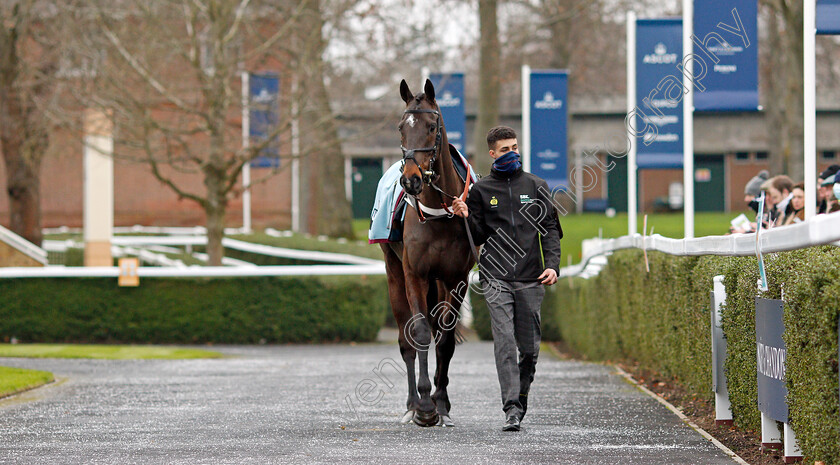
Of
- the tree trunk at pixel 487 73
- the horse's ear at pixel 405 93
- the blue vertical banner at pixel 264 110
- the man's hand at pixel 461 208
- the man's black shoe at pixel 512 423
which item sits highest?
the tree trunk at pixel 487 73

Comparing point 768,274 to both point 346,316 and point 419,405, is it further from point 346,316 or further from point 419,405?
point 346,316

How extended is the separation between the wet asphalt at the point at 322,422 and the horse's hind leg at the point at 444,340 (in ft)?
0.63

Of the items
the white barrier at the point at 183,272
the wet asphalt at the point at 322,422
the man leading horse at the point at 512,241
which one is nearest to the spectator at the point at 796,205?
the wet asphalt at the point at 322,422

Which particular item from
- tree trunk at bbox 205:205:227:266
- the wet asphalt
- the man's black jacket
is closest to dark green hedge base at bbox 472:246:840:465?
the wet asphalt

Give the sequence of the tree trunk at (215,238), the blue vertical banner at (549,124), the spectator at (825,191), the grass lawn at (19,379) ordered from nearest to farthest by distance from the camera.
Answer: the spectator at (825,191) < the grass lawn at (19,379) < the blue vertical banner at (549,124) < the tree trunk at (215,238)

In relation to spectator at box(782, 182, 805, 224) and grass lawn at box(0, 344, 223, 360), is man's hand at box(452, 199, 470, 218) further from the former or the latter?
grass lawn at box(0, 344, 223, 360)

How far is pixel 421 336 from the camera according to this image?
8.65m

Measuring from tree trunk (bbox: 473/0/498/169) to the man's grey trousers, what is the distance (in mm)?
18964

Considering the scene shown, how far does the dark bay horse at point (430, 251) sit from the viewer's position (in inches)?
316

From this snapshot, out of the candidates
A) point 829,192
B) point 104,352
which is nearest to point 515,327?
point 829,192

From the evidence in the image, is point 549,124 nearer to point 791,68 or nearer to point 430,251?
point 791,68

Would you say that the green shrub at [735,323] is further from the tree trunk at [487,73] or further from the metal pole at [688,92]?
the tree trunk at [487,73]

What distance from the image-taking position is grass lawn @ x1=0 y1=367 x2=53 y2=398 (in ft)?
36.5

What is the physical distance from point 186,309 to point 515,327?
42.1 ft
